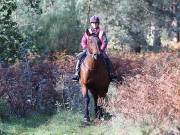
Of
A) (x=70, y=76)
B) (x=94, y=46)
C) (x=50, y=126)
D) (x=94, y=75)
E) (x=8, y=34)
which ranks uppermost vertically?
(x=94, y=46)

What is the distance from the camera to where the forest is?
10.4m

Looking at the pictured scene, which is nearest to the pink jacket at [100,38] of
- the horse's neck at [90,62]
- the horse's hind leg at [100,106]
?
the horse's neck at [90,62]

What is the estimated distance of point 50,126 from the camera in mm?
13398

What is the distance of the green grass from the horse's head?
1830 mm

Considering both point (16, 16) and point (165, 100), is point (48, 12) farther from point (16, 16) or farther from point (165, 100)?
point (165, 100)

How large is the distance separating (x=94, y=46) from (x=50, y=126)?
233 centimetres

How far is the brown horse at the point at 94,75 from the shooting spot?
13.4 meters

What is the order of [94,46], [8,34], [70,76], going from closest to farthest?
[94,46]
[70,76]
[8,34]

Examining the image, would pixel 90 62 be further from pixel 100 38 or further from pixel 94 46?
pixel 100 38

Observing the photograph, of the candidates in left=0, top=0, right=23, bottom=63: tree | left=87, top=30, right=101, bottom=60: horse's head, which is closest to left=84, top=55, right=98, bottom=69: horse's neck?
left=87, top=30, right=101, bottom=60: horse's head

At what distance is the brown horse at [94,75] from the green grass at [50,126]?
53 centimetres

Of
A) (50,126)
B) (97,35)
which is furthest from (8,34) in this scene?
(50,126)

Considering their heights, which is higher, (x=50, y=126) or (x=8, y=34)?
(x=8, y=34)

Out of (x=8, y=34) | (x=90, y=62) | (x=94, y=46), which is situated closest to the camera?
(x=94, y=46)
